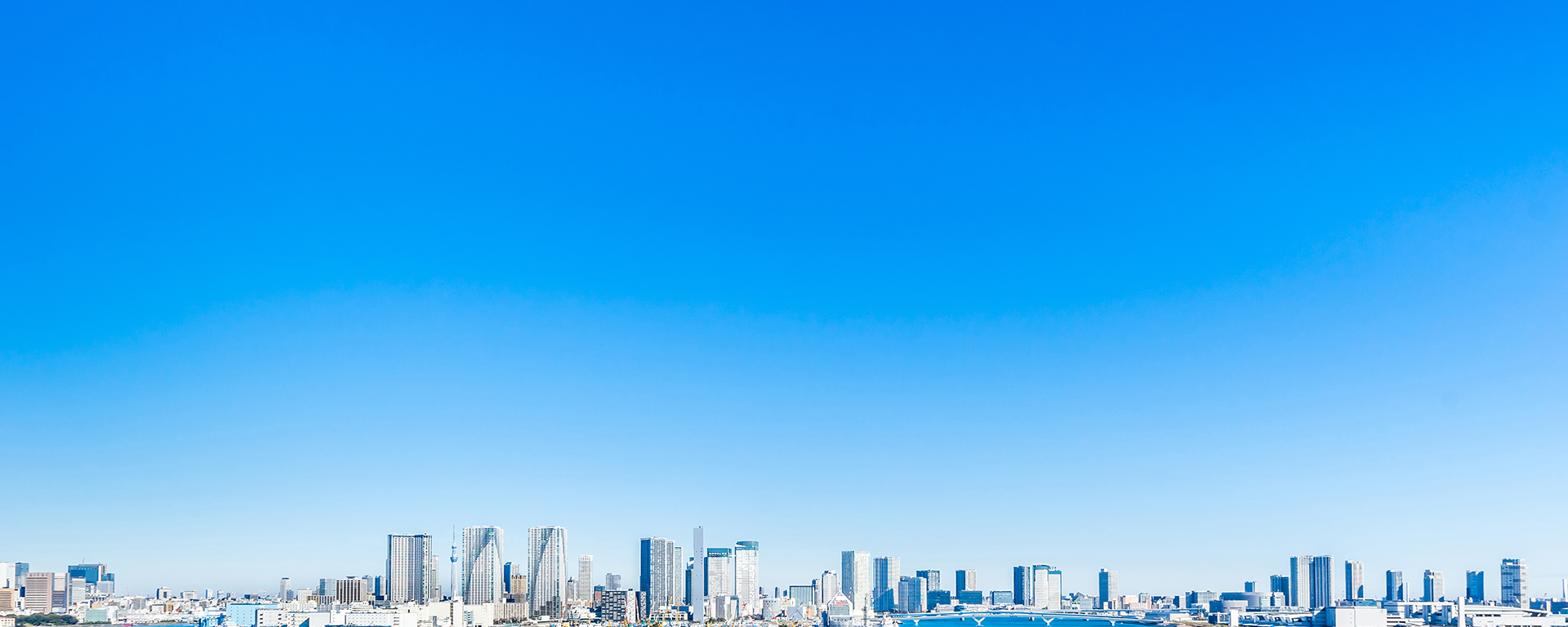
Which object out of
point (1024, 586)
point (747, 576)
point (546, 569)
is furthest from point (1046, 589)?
point (546, 569)

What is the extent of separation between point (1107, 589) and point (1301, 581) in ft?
62.9

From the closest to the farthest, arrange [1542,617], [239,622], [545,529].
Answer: [239,622], [1542,617], [545,529]

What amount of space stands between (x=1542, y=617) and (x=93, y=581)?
7807cm

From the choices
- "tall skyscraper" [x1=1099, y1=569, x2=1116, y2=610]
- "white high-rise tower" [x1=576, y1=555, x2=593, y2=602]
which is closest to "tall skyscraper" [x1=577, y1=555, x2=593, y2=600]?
"white high-rise tower" [x1=576, y1=555, x2=593, y2=602]

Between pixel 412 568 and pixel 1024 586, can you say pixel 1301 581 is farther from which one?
pixel 412 568

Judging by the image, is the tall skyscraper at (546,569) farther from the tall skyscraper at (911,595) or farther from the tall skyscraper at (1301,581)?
the tall skyscraper at (1301,581)

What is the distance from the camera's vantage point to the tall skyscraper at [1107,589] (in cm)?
10194

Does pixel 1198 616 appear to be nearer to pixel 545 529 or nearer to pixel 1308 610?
pixel 1308 610

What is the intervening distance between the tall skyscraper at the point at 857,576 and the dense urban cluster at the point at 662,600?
0.10 meters

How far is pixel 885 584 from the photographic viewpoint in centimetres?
9288

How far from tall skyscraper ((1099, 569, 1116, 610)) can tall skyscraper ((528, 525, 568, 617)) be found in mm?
48551

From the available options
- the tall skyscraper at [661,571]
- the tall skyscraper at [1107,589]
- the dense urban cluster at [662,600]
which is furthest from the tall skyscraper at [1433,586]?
the tall skyscraper at [661,571]

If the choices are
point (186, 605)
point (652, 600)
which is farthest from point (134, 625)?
point (652, 600)

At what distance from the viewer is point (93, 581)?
75.2 m
